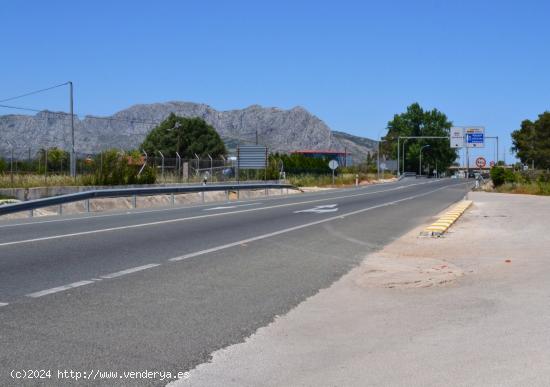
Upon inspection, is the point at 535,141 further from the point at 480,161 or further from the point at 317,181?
the point at 480,161

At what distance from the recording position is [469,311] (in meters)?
7.31

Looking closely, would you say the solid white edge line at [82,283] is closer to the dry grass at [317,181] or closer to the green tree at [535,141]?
the dry grass at [317,181]

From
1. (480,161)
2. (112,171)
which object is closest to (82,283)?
(112,171)

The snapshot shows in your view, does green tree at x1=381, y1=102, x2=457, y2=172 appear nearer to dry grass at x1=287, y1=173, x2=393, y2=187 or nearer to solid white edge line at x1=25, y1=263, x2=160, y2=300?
dry grass at x1=287, y1=173, x2=393, y2=187

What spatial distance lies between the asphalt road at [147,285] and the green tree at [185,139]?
91.1 m

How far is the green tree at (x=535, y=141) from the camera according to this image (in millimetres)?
85812

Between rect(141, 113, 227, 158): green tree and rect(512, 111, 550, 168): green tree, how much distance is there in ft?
156

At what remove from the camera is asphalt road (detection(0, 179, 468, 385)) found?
5.57 meters

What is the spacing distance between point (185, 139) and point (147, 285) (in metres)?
102

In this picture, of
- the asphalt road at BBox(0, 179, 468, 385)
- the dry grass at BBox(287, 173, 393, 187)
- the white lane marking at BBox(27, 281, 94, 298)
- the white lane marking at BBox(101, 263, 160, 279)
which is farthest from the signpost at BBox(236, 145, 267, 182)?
the white lane marking at BBox(27, 281, 94, 298)

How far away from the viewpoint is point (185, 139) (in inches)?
4286

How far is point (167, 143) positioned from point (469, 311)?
106 m

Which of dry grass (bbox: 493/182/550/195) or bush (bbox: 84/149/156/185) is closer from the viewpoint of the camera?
bush (bbox: 84/149/156/185)

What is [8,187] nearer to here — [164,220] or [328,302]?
[164,220]
